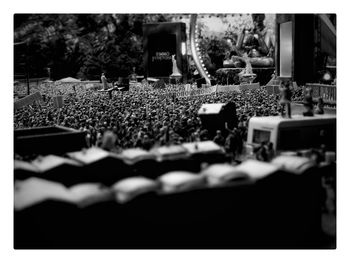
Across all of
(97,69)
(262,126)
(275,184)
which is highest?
(97,69)

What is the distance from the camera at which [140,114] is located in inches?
655

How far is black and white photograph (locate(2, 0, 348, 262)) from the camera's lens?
9.66 meters

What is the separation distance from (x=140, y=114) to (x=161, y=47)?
2.44m

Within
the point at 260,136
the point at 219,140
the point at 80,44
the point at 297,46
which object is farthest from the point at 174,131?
the point at 297,46

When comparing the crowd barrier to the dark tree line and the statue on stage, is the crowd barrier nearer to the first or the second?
the dark tree line

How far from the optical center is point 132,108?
55.8ft

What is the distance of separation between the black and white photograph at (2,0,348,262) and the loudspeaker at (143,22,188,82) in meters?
0.06

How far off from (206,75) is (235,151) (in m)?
6.01

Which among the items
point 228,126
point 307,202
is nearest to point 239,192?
point 307,202

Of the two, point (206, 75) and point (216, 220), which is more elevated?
point (206, 75)

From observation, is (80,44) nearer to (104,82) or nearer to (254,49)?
(104,82)

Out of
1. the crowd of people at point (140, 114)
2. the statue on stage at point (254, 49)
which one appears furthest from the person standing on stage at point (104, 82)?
the statue on stage at point (254, 49)

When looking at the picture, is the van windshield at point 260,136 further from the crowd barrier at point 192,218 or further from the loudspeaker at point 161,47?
the loudspeaker at point 161,47

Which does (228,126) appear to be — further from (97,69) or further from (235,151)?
(97,69)
